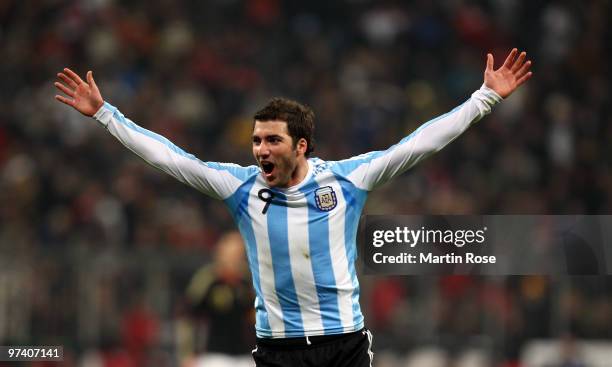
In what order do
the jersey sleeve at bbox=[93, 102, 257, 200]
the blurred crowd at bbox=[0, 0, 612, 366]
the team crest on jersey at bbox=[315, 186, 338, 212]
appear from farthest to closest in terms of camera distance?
1. the blurred crowd at bbox=[0, 0, 612, 366]
2. the jersey sleeve at bbox=[93, 102, 257, 200]
3. the team crest on jersey at bbox=[315, 186, 338, 212]

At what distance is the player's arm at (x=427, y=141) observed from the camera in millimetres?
5359

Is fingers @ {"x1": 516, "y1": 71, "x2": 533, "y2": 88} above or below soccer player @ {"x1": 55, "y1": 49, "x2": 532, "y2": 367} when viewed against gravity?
above

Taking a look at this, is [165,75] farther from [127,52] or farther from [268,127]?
[268,127]

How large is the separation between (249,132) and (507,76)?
816 cm

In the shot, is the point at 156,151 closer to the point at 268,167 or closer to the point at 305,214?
the point at 268,167

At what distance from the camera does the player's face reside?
5.22 meters

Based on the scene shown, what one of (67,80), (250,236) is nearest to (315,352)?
(250,236)

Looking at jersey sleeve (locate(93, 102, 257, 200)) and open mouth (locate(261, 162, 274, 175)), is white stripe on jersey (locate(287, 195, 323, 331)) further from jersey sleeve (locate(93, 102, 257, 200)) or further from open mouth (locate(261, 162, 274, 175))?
jersey sleeve (locate(93, 102, 257, 200))

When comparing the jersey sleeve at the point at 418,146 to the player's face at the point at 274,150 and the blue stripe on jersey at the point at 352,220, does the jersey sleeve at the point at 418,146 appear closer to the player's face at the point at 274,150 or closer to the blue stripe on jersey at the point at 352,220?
the blue stripe on jersey at the point at 352,220

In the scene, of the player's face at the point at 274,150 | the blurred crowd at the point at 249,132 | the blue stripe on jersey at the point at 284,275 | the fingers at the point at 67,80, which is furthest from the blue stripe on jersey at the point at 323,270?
the blurred crowd at the point at 249,132

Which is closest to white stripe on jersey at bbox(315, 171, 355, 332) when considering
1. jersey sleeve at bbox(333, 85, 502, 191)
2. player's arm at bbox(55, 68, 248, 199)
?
jersey sleeve at bbox(333, 85, 502, 191)

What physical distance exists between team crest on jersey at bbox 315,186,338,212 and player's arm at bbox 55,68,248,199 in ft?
1.30

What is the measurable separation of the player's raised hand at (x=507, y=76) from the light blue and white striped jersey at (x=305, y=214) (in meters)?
0.05

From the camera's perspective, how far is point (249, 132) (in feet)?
44.1
